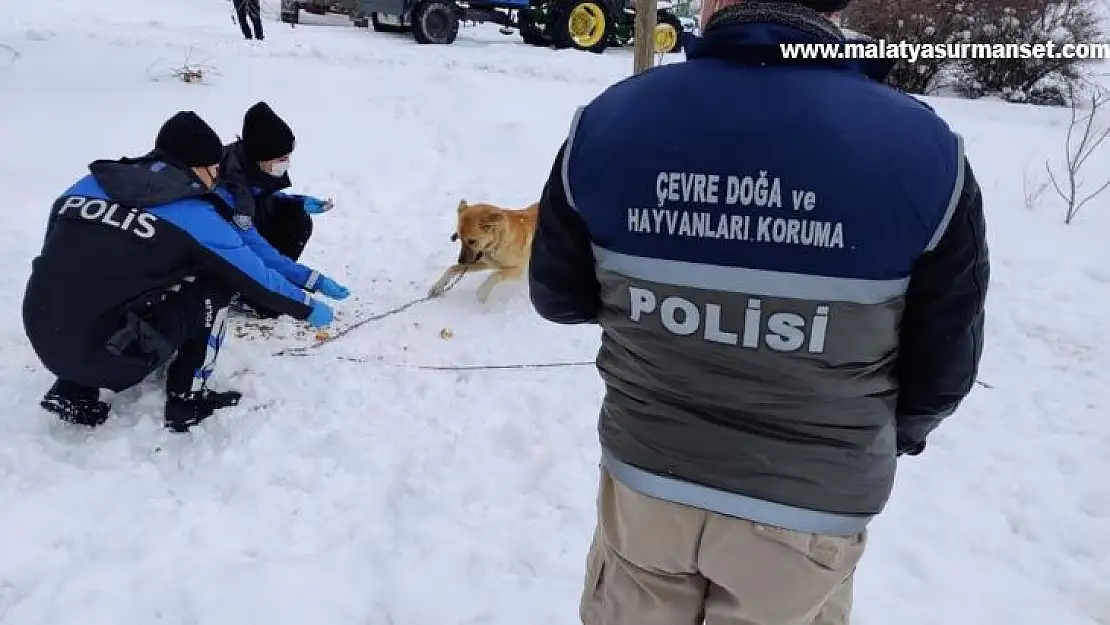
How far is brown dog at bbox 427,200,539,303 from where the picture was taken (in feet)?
15.1

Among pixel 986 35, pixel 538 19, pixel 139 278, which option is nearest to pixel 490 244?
pixel 139 278

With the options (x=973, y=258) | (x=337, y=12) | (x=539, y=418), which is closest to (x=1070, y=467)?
(x=539, y=418)

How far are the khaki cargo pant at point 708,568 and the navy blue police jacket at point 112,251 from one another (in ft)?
7.13

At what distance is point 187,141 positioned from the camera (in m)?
3.12

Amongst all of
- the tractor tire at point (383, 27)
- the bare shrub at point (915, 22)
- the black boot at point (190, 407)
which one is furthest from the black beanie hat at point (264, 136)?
the tractor tire at point (383, 27)

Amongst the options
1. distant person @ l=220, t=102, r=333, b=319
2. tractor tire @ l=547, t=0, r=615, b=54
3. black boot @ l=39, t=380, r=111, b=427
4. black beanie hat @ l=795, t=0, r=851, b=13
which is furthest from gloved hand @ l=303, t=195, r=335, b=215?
tractor tire @ l=547, t=0, r=615, b=54

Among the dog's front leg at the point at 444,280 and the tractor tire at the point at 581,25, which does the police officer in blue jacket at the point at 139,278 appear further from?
the tractor tire at the point at 581,25

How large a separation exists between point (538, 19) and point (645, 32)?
9.14 meters

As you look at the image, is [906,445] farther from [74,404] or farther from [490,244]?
[490,244]

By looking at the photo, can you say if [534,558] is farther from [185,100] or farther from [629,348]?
[185,100]

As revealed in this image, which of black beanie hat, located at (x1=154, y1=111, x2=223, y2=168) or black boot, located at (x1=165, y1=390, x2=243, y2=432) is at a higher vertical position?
black beanie hat, located at (x1=154, y1=111, x2=223, y2=168)

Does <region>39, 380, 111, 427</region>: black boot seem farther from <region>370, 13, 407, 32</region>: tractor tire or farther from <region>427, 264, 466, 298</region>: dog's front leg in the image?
<region>370, 13, 407, 32</region>: tractor tire

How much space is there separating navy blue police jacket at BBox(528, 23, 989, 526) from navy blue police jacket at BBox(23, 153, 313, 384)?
210 centimetres

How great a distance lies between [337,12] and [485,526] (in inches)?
659
